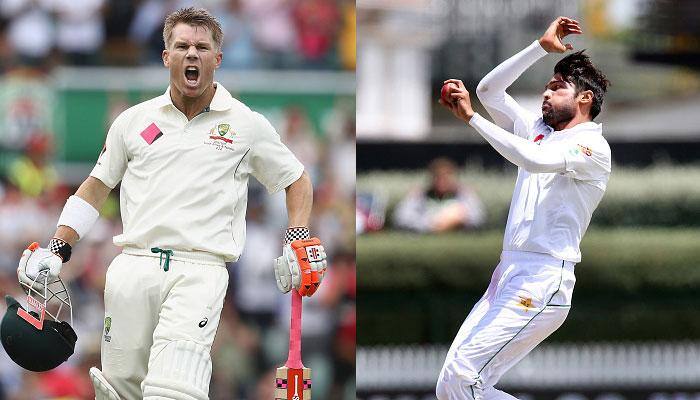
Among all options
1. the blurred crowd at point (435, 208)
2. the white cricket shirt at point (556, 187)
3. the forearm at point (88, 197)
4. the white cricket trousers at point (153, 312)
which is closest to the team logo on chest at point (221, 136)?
the white cricket trousers at point (153, 312)

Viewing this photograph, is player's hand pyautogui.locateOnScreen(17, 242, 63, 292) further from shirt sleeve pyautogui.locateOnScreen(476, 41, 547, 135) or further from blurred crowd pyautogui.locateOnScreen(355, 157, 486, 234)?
blurred crowd pyautogui.locateOnScreen(355, 157, 486, 234)

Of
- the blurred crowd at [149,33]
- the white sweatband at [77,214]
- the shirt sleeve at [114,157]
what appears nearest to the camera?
the shirt sleeve at [114,157]

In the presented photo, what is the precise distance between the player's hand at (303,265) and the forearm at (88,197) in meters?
0.96

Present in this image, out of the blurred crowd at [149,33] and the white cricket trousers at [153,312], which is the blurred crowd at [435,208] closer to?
the blurred crowd at [149,33]

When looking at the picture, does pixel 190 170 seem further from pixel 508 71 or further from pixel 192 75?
pixel 508 71

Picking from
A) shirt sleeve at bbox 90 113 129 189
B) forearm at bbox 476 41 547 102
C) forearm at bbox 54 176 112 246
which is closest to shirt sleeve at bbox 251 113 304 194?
shirt sleeve at bbox 90 113 129 189

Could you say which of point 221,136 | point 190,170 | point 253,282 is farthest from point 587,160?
point 253,282

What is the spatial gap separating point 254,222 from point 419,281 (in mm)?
1684

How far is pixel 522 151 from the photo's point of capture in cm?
634

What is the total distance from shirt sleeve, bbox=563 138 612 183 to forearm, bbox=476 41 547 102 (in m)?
0.51

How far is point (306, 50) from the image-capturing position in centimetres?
1455

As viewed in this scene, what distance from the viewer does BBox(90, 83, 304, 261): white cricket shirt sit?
20.2 feet

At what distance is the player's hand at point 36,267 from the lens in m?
6.29

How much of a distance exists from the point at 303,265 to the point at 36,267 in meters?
1.24
